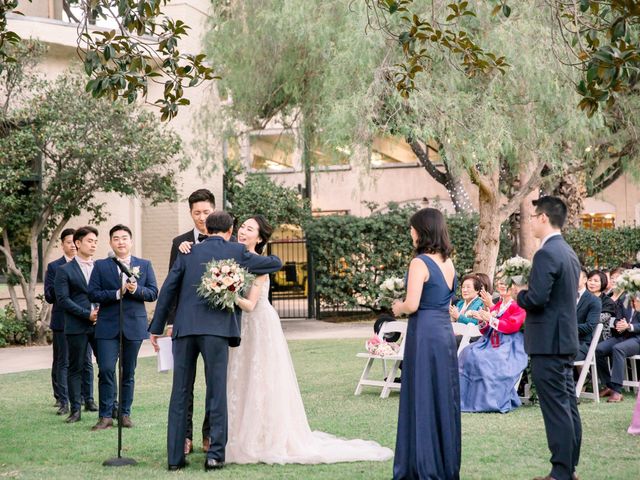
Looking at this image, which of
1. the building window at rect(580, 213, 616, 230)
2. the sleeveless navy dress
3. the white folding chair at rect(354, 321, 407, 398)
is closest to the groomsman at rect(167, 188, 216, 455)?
the sleeveless navy dress

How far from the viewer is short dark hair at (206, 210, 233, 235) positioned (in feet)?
26.3

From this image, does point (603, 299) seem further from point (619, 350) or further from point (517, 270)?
point (517, 270)

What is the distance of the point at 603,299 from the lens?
12.7 m

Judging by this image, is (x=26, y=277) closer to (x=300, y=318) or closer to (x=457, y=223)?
(x=300, y=318)

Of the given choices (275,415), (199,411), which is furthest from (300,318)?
(275,415)

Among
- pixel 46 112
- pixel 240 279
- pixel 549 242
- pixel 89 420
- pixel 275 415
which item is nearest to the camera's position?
pixel 549 242

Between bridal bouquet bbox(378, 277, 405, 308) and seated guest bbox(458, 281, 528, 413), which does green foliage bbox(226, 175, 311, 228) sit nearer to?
bridal bouquet bbox(378, 277, 405, 308)

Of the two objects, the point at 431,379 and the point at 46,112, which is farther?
the point at 46,112

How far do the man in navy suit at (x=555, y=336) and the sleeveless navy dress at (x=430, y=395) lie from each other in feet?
1.97

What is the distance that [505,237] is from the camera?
1084 inches

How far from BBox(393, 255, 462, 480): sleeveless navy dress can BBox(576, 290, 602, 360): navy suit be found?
5.05 metres

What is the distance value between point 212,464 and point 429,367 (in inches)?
A: 79.4

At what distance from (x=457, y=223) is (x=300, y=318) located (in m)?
5.29

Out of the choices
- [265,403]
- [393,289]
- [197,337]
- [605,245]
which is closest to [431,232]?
[197,337]
